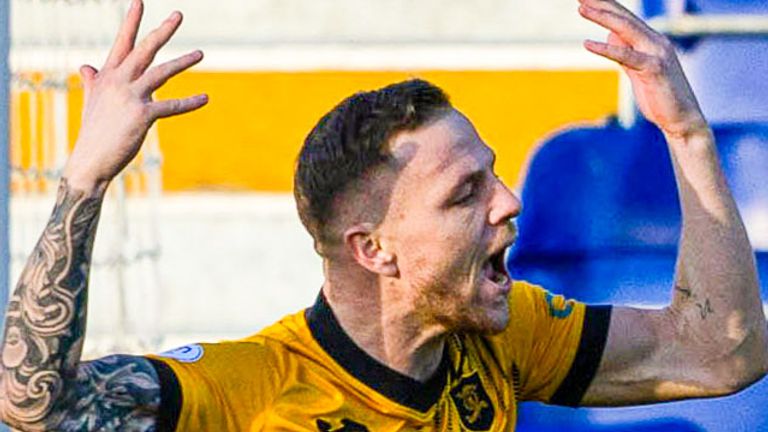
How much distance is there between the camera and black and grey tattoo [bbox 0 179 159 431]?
2.95 meters

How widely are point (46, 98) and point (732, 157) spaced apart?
182 centimetres

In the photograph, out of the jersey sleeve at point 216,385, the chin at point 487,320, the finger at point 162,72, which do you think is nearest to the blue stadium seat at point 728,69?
the chin at point 487,320

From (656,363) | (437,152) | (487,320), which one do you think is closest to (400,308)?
(487,320)

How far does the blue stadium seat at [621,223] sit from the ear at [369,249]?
6.07 ft

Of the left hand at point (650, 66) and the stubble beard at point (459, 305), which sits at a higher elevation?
the left hand at point (650, 66)

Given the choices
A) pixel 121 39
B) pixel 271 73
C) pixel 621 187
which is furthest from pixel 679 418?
pixel 121 39

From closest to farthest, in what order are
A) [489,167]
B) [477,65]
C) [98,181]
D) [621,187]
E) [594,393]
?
[98,181], [489,167], [594,393], [621,187], [477,65]

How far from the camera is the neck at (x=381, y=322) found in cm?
334

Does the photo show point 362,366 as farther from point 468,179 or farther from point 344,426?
point 468,179

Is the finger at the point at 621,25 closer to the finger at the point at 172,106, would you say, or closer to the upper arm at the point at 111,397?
the finger at the point at 172,106

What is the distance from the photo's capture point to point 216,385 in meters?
3.20

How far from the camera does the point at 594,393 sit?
3.58 metres

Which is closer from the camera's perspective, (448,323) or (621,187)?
(448,323)

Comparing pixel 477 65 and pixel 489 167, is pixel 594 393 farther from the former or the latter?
pixel 477 65
